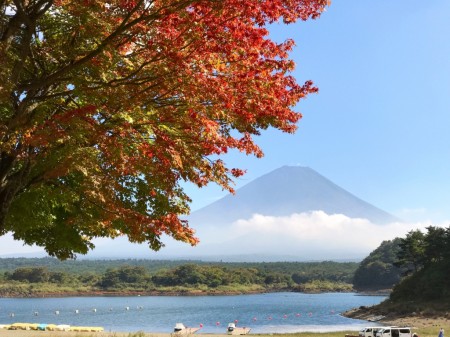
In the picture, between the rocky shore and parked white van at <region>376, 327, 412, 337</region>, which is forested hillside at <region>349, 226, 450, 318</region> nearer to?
the rocky shore

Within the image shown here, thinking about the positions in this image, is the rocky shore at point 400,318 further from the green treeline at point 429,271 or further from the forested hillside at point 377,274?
the forested hillside at point 377,274

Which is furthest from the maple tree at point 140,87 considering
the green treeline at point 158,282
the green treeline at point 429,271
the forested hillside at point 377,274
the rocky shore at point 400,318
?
the forested hillside at point 377,274

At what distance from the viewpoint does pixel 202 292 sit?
157m

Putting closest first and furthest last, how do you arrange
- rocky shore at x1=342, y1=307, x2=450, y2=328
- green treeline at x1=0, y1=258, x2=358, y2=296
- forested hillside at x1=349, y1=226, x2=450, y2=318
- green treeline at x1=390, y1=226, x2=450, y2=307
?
1. rocky shore at x1=342, y1=307, x2=450, y2=328
2. forested hillside at x1=349, y1=226, x2=450, y2=318
3. green treeline at x1=390, y1=226, x2=450, y2=307
4. green treeline at x1=0, y1=258, x2=358, y2=296

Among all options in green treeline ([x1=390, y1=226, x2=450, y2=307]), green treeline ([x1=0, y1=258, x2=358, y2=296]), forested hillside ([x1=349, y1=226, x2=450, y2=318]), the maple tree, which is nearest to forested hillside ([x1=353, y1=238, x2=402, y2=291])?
green treeline ([x1=0, y1=258, x2=358, y2=296])

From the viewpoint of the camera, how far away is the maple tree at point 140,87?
7.60 metres

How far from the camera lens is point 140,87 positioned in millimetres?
8156

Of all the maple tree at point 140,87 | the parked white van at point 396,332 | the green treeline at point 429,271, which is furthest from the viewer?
the green treeline at point 429,271

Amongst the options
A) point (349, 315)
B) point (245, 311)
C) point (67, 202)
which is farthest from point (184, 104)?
point (245, 311)

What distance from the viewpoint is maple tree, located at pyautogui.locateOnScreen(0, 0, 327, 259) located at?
7.60 m

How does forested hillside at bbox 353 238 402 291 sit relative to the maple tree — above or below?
below

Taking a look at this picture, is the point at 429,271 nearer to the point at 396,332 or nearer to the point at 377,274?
the point at 396,332

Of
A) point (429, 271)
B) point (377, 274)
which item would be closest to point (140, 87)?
point (429, 271)

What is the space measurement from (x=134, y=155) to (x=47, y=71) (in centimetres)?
224
